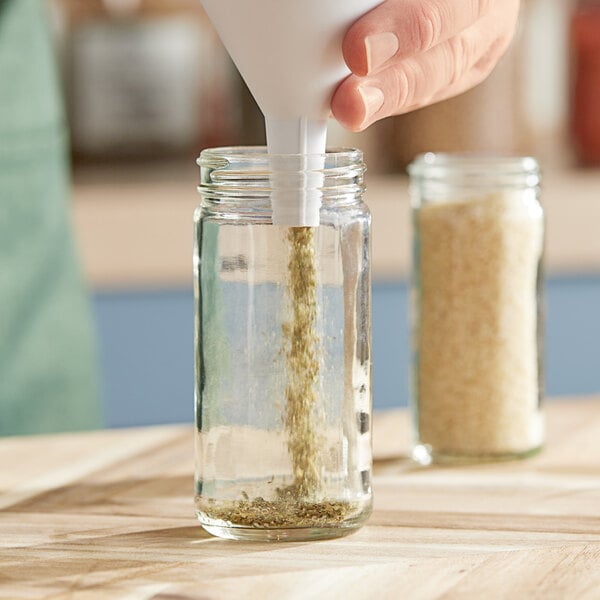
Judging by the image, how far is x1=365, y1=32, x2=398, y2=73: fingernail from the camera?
2.00 ft

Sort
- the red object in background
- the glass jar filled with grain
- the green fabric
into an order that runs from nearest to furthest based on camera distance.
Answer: the glass jar filled with grain
the green fabric
the red object in background

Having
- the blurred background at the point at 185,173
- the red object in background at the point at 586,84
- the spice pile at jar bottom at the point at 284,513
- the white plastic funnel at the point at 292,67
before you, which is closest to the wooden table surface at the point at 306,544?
the spice pile at jar bottom at the point at 284,513

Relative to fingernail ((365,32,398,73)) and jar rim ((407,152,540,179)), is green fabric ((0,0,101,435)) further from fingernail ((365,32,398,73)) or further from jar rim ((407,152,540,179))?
fingernail ((365,32,398,73))

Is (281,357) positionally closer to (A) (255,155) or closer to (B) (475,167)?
(A) (255,155)

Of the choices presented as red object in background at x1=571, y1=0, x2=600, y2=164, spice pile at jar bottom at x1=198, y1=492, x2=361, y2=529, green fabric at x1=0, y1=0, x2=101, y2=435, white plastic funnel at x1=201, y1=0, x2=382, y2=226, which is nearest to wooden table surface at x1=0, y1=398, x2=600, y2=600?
spice pile at jar bottom at x1=198, y1=492, x2=361, y2=529

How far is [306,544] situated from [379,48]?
250 mm

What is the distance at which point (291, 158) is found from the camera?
2.07 ft

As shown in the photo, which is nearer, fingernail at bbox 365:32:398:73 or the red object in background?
fingernail at bbox 365:32:398:73

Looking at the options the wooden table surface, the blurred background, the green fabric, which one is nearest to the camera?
the wooden table surface

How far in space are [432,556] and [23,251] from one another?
71cm

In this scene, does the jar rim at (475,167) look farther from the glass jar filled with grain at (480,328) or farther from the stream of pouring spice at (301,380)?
the stream of pouring spice at (301,380)

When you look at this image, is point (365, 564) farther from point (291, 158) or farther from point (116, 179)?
point (116, 179)

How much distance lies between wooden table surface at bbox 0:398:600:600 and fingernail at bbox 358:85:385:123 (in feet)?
0.72

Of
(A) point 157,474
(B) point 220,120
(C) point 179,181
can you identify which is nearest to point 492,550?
(A) point 157,474
